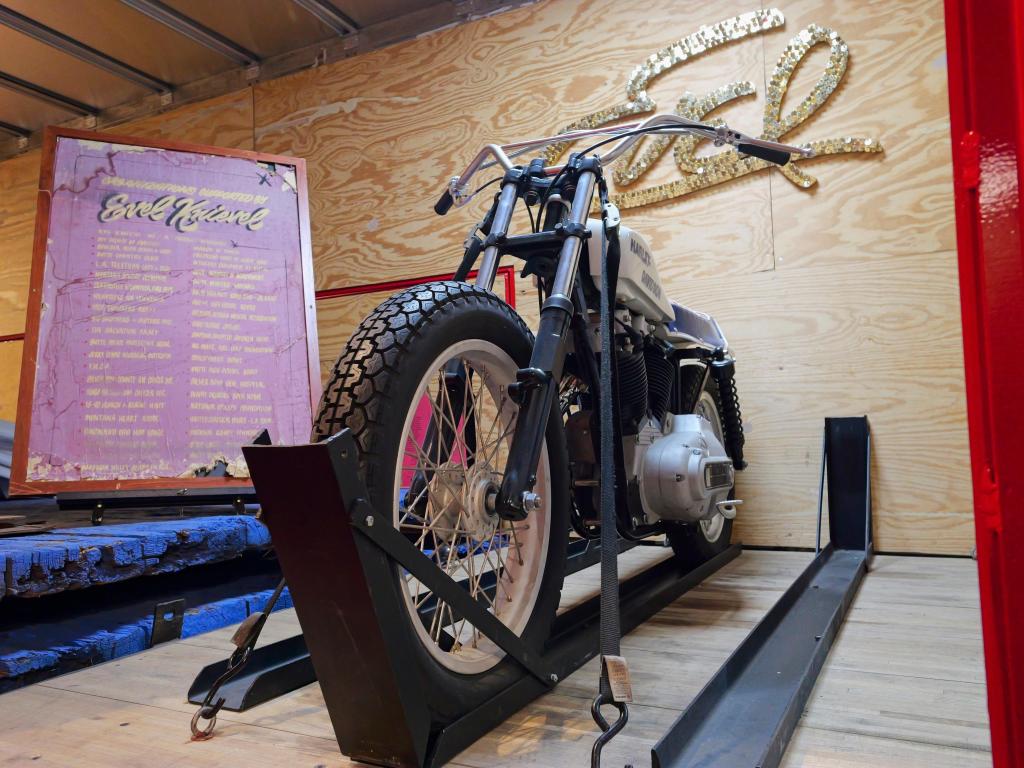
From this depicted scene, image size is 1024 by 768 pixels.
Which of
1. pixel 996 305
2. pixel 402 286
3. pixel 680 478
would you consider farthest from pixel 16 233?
pixel 996 305

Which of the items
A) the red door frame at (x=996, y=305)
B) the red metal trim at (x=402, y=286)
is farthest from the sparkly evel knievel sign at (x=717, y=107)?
the red door frame at (x=996, y=305)

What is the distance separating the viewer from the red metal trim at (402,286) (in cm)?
350

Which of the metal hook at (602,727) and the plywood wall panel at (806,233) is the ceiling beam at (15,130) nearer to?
the plywood wall panel at (806,233)

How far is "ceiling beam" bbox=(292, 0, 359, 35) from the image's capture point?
3.66 meters

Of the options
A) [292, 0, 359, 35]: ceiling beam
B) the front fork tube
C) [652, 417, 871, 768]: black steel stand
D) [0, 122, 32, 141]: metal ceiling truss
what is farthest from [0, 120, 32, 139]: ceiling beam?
[652, 417, 871, 768]: black steel stand

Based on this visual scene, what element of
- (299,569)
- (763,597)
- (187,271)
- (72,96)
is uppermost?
(72,96)

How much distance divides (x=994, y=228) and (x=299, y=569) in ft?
2.91

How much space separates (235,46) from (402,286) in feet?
5.52

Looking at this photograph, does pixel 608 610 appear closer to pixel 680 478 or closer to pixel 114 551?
pixel 680 478

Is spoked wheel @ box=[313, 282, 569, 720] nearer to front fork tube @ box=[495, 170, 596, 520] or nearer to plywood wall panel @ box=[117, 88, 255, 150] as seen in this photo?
front fork tube @ box=[495, 170, 596, 520]

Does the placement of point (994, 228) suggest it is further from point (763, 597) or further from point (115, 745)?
point (763, 597)

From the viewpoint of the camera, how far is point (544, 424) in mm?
1304

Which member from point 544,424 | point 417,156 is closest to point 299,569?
point 544,424

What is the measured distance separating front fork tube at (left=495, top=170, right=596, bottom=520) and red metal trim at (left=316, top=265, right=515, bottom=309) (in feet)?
6.49
